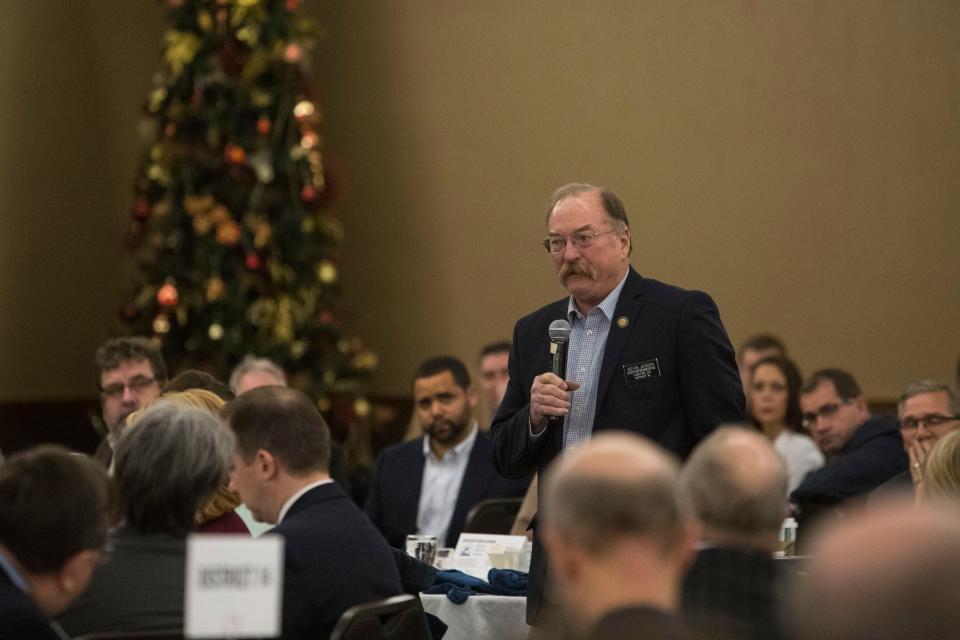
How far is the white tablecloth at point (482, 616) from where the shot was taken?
12.5ft

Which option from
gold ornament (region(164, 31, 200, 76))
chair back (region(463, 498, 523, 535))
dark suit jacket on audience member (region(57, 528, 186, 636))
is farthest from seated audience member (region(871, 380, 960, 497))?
gold ornament (region(164, 31, 200, 76))

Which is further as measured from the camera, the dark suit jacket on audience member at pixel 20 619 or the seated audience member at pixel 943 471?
the seated audience member at pixel 943 471

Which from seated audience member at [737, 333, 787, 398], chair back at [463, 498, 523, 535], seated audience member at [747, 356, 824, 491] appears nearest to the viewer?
chair back at [463, 498, 523, 535]

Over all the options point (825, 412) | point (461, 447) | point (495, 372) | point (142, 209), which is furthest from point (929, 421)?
point (142, 209)

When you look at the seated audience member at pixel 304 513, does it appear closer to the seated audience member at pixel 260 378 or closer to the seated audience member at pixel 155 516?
the seated audience member at pixel 155 516

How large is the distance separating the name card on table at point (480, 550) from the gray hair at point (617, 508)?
2372 millimetres

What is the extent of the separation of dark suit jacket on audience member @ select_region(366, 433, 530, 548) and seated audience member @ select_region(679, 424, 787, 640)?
11.8 feet

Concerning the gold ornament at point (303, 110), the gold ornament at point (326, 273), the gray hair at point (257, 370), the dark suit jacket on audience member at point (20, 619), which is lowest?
the dark suit jacket on audience member at point (20, 619)

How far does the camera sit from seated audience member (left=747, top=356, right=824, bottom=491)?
6.44 meters

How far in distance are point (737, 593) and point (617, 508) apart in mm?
499

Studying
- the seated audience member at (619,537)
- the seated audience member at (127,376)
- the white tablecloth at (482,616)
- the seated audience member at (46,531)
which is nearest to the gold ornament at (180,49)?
the seated audience member at (127,376)

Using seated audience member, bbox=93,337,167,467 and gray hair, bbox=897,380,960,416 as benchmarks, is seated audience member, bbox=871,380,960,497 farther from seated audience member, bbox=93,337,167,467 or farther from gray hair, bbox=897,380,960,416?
seated audience member, bbox=93,337,167,467

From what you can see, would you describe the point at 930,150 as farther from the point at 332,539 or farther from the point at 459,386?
the point at 332,539

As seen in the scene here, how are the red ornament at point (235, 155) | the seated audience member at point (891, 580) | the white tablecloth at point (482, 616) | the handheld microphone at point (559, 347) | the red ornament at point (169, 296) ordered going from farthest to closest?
the red ornament at point (169, 296)
the red ornament at point (235, 155)
the white tablecloth at point (482, 616)
the handheld microphone at point (559, 347)
the seated audience member at point (891, 580)
